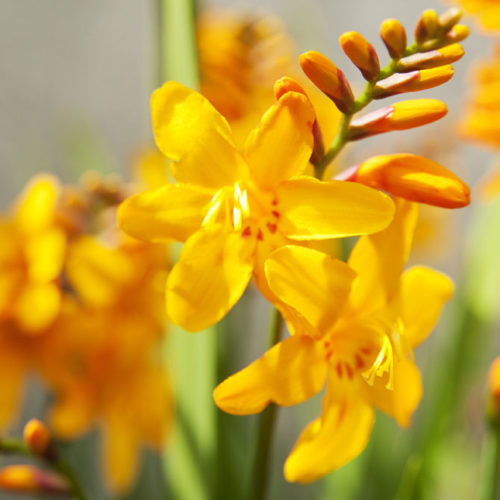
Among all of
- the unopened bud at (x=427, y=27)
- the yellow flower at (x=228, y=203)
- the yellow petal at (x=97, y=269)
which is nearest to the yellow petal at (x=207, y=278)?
the yellow flower at (x=228, y=203)

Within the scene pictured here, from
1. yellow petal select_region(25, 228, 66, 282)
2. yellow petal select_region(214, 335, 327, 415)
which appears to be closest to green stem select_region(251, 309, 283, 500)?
yellow petal select_region(214, 335, 327, 415)

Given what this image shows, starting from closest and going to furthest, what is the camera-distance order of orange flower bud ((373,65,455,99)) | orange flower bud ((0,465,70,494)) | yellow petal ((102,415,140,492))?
orange flower bud ((373,65,455,99)) < orange flower bud ((0,465,70,494)) < yellow petal ((102,415,140,492))

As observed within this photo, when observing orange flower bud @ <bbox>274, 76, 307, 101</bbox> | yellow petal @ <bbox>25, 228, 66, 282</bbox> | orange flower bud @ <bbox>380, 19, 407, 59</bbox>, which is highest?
orange flower bud @ <bbox>380, 19, 407, 59</bbox>

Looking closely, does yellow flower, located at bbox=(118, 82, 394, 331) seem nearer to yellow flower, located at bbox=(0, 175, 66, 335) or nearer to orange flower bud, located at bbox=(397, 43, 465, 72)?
orange flower bud, located at bbox=(397, 43, 465, 72)

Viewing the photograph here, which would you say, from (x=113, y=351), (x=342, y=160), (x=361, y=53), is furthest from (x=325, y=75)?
(x=342, y=160)

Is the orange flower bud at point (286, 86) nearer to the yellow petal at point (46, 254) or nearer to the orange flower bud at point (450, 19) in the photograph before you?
the orange flower bud at point (450, 19)

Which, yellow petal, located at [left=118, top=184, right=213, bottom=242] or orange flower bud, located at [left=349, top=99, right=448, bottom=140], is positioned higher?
orange flower bud, located at [left=349, top=99, right=448, bottom=140]
